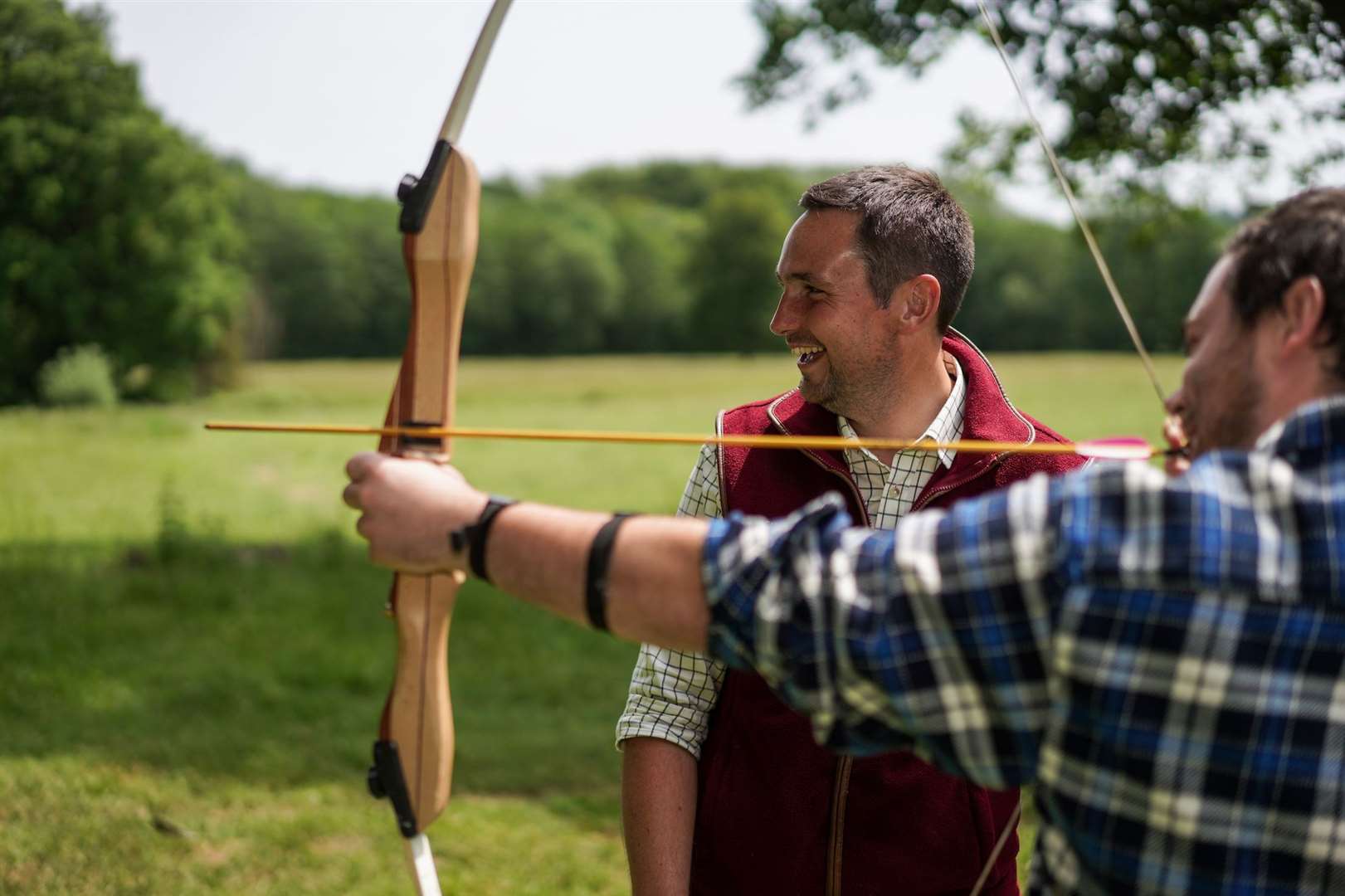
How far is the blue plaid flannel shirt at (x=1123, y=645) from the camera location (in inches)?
42.6

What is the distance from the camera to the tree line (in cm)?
928

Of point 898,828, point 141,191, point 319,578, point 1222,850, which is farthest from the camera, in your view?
point 141,191

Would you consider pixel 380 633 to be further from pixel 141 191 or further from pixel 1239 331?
pixel 1239 331

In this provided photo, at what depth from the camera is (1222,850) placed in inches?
44.4

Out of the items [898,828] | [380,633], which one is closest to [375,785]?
[898,828]

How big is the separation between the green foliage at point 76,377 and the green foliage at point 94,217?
0.10 meters

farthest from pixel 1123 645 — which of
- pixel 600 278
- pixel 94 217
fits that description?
pixel 600 278

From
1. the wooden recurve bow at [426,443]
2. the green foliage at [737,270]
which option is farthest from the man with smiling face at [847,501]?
the green foliage at [737,270]

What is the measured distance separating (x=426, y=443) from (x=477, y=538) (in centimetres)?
30

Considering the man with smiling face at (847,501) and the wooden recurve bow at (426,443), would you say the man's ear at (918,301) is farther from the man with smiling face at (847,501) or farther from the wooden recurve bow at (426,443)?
the wooden recurve bow at (426,443)

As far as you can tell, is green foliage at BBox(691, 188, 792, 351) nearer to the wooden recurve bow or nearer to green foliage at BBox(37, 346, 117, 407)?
green foliage at BBox(37, 346, 117, 407)

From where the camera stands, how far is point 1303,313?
1.16 m

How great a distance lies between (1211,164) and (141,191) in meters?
9.82

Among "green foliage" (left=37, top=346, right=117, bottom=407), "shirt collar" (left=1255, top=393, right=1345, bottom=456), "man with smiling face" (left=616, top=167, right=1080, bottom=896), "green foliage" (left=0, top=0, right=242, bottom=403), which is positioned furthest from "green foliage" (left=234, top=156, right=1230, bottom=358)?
"shirt collar" (left=1255, top=393, right=1345, bottom=456)
